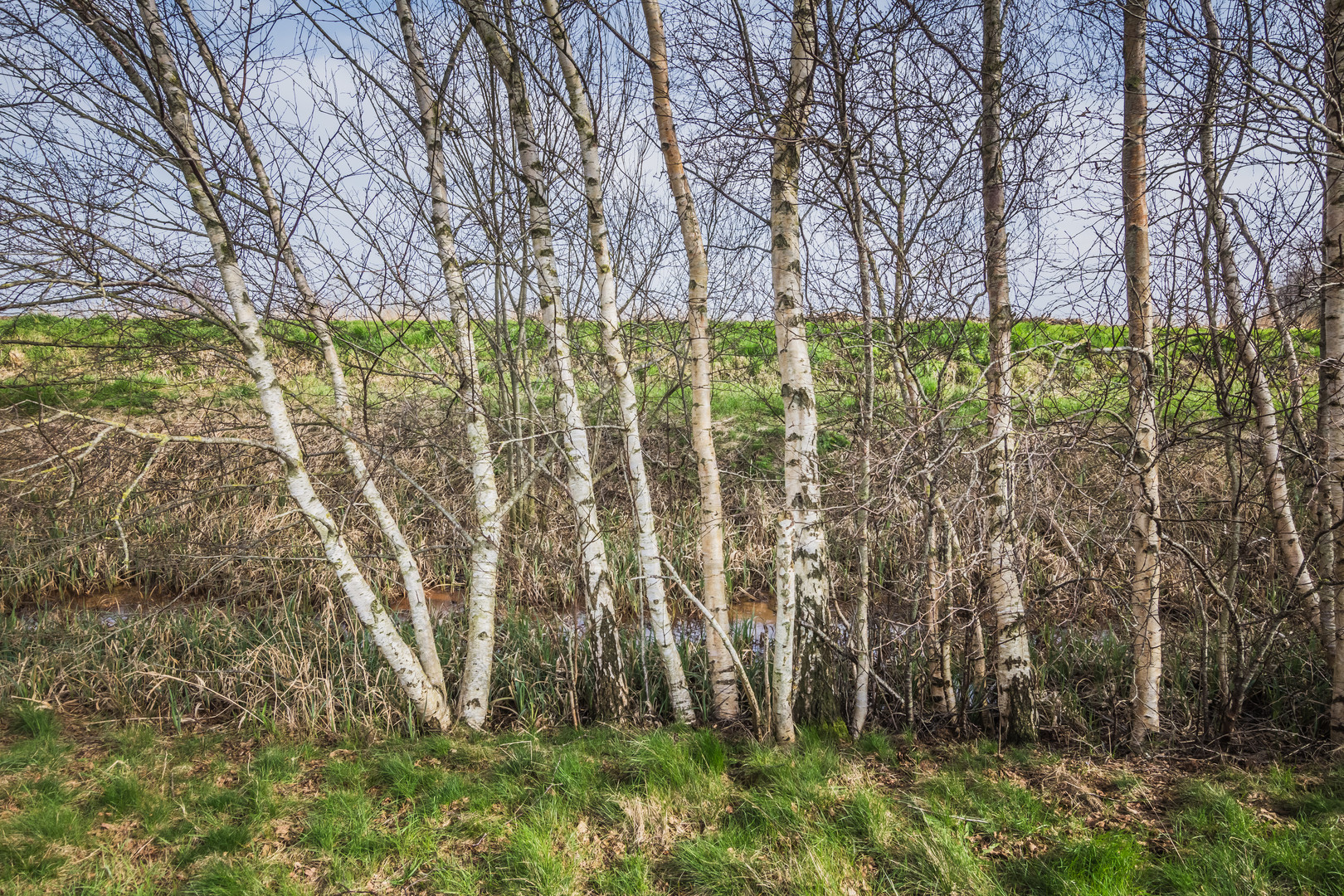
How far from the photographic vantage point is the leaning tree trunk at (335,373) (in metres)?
3.84

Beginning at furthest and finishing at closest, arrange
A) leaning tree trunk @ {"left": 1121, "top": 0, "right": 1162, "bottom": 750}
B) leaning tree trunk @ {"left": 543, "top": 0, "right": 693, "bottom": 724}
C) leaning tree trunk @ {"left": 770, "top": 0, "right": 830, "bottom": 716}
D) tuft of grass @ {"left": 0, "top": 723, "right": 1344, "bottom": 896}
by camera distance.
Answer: leaning tree trunk @ {"left": 543, "top": 0, "right": 693, "bottom": 724} → leaning tree trunk @ {"left": 770, "top": 0, "right": 830, "bottom": 716} → leaning tree trunk @ {"left": 1121, "top": 0, "right": 1162, "bottom": 750} → tuft of grass @ {"left": 0, "top": 723, "right": 1344, "bottom": 896}

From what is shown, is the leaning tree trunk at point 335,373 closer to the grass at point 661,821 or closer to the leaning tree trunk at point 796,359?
the grass at point 661,821

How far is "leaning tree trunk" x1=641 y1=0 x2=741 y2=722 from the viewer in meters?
3.83

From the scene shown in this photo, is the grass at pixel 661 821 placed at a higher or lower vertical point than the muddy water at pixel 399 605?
lower

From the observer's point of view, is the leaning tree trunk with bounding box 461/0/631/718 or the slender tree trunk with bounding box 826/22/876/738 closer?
the slender tree trunk with bounding box 826/22/876/738

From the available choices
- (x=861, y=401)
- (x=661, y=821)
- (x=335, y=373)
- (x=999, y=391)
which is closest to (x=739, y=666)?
(x=661, y=821)

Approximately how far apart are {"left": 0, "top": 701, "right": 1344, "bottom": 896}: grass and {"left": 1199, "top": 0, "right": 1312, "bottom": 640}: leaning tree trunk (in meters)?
1.18

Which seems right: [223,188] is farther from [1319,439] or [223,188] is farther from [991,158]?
[1319,439]

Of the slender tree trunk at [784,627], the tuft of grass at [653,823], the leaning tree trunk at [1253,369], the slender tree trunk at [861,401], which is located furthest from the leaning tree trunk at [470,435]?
the leaning tree trunk at [1253,369]

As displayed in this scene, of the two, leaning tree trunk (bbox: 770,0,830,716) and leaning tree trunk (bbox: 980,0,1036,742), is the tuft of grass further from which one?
leaning tree trunk (bbox: 770,0,830,716)

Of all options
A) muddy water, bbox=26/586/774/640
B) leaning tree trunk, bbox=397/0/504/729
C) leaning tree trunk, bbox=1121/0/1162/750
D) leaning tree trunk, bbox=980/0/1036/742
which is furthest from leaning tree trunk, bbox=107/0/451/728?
leaning tree trunk, bbox=1121/0/1162/750

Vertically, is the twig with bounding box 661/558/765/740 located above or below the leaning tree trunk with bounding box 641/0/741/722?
below

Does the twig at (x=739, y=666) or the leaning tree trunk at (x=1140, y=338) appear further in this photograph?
the twig at (x=739, y=666)

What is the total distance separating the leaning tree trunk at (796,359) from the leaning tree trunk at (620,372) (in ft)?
3.06
